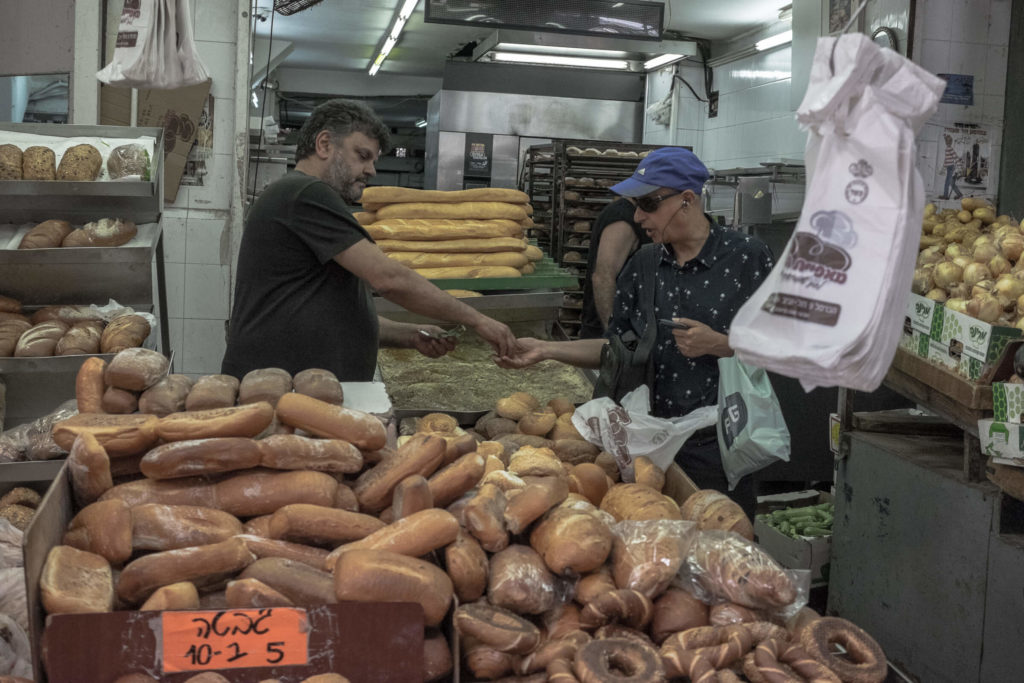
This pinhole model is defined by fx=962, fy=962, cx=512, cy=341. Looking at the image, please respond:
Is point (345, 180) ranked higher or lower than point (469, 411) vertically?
higher

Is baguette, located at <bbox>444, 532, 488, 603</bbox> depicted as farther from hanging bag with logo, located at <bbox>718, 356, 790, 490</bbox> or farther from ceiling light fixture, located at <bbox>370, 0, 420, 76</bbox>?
ceiling light fixture, located at <bbox>370, 0, 420, 76</bbox>

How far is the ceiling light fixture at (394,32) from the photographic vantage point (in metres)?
8.87

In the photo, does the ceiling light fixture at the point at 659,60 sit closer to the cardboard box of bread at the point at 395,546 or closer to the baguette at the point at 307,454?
the cardboard box of bread at the point at 395,546

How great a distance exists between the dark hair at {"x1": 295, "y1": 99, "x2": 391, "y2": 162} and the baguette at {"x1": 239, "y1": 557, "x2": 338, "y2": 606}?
203 centimetres

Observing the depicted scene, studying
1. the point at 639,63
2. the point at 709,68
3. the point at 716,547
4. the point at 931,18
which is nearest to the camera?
the point at 716,547

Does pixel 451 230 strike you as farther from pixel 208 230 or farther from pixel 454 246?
pixel 208 230

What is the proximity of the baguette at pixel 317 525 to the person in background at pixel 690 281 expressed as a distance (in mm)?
1504

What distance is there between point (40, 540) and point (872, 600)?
280 cm

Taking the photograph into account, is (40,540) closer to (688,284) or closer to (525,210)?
(688,284)

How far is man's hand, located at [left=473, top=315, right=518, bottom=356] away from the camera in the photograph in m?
3.13

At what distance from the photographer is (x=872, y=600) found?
334cm

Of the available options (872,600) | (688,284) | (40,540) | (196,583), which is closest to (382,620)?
(196,583)

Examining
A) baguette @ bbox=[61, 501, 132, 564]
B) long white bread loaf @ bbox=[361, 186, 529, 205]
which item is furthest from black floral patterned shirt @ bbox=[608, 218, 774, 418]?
baguette @ bbox=[61, 501, 132, 564]

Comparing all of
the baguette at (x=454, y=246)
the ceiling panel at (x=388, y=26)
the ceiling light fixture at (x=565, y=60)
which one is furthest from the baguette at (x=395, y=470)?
the ceiling light fixture at (x=565, y=60)
